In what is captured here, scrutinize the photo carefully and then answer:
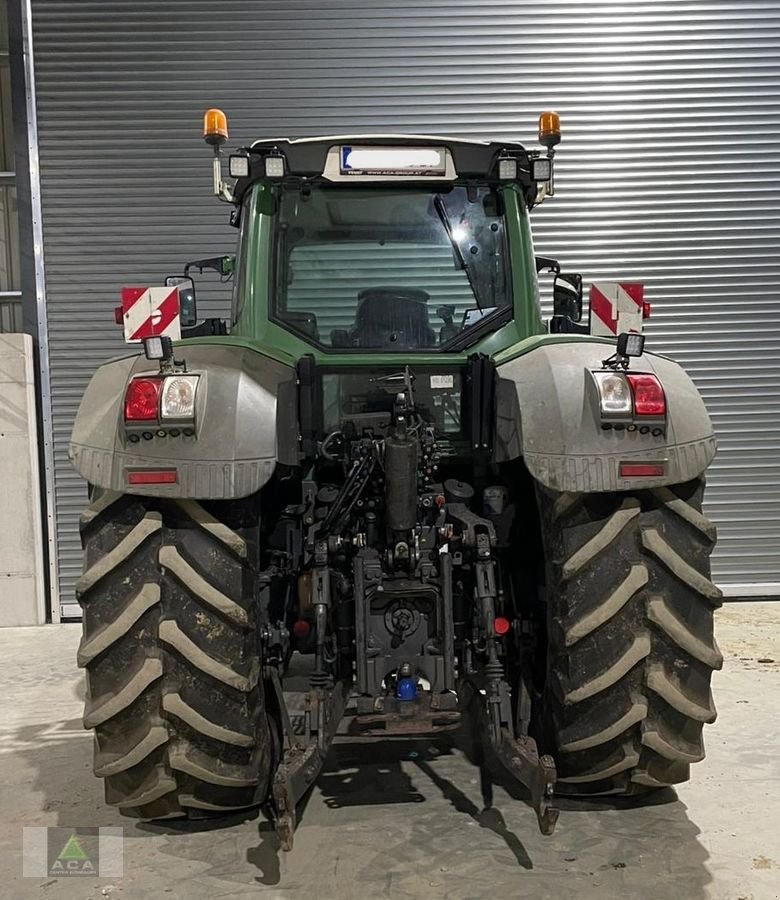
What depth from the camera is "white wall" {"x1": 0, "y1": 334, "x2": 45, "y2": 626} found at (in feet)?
19.8

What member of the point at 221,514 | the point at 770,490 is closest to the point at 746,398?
the point at 770,490

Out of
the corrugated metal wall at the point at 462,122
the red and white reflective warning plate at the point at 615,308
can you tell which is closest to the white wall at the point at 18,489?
the corrugated metal wall at the point at 462,122

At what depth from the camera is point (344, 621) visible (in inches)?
109

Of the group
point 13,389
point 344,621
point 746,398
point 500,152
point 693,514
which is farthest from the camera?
point 746,398

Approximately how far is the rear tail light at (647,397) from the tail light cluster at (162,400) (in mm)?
1294

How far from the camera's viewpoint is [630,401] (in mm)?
2445

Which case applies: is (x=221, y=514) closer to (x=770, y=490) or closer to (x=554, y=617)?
(x=554, y=617)

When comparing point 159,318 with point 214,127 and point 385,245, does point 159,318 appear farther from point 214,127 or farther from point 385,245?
point 214,127

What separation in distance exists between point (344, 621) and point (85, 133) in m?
4.98

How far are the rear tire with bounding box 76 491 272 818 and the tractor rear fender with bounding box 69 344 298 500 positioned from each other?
0.13 metres

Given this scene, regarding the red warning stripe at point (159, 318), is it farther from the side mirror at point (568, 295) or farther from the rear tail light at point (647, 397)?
the side mirror at point (568, 295)

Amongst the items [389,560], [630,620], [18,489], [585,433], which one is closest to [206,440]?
[389,560]

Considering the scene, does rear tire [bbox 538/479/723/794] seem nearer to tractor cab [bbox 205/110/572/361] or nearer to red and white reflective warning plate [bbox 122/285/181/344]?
tractor cab [bbox 205/110/572/361]

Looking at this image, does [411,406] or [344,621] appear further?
[344,621]
